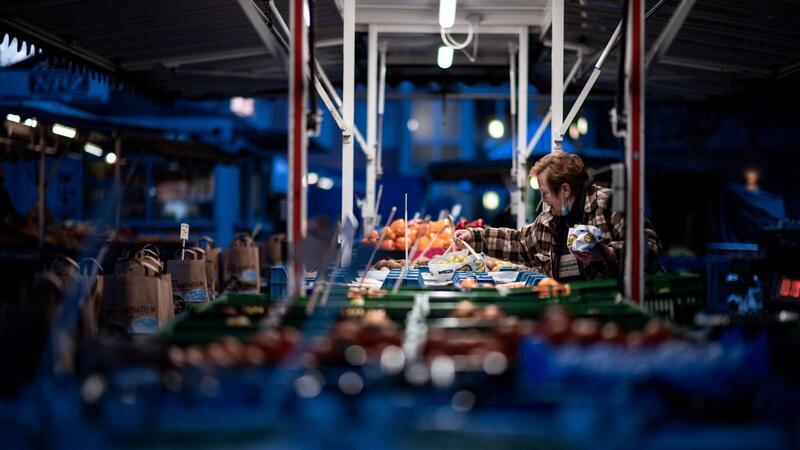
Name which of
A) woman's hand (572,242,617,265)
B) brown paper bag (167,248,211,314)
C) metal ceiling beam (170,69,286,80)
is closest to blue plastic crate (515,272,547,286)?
woman's hand (572,242,617,265)

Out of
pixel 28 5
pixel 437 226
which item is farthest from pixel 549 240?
pixel 28 5

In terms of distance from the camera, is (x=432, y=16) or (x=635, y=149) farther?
(x=432, y=16)

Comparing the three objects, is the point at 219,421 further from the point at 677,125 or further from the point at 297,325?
the point at 677,125

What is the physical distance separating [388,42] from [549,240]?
16.5 ft

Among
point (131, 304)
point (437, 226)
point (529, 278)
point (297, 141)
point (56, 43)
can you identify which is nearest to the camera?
point (297, 141)

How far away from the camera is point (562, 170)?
5.64 meters

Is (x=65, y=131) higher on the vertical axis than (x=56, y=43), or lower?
lower

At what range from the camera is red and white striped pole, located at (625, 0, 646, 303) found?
352cm

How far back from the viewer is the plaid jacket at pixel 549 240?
5281 mm

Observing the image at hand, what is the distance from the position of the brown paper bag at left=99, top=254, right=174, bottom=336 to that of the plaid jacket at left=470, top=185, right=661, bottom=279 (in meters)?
2.75

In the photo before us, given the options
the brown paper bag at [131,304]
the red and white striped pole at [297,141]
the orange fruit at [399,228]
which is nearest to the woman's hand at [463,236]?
the orange fruit at [399,228]

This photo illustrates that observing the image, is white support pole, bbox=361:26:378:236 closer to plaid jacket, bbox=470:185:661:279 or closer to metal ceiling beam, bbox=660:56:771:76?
plaid jacket, bbox=470:185:661:279

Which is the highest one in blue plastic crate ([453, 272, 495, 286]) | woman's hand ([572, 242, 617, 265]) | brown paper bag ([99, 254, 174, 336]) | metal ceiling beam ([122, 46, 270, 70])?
metal ceiling beam ([122, 46, 270, 70])

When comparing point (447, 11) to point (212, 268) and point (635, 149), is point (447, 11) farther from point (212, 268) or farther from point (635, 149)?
point (635, 149)
